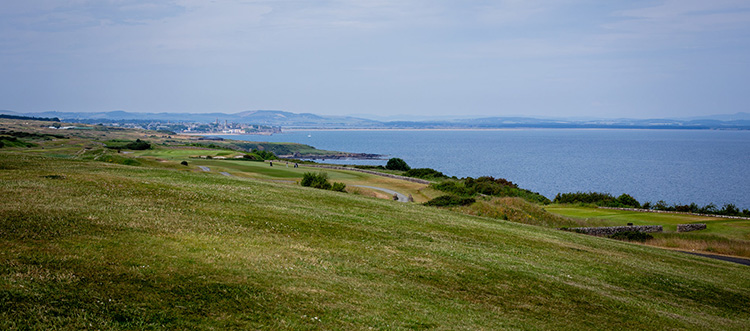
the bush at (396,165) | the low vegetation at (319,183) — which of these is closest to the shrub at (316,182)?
the low vegetation at (319,183)

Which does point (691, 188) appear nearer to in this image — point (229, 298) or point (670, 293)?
point (670, 293)

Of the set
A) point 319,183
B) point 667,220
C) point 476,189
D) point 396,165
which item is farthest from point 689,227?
point 396,165

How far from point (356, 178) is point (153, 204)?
49.5 metres

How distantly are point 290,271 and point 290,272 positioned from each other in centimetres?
10

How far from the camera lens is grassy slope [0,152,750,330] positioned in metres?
9.60

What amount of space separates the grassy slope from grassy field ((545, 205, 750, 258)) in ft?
29.0

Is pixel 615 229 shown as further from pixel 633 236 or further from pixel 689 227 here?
pixel 689 227

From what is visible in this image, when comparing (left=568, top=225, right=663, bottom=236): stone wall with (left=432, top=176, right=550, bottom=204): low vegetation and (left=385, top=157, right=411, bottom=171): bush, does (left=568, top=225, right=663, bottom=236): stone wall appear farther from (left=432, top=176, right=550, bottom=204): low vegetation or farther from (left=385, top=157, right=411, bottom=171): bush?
(left=385, top=157, right=411, bottom=171): bush

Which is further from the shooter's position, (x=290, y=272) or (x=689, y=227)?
(x=689, y=227)

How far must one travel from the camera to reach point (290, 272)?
12.8 meters

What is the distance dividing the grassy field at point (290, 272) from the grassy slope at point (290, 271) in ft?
0.15

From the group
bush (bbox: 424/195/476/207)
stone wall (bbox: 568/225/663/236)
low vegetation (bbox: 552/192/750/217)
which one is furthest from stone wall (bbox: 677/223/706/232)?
bush (bbox: 424/195/476/207)

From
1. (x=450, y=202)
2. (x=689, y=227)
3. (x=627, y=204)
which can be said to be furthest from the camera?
(x=627, y=204)

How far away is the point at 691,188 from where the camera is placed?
109000 millimetres
